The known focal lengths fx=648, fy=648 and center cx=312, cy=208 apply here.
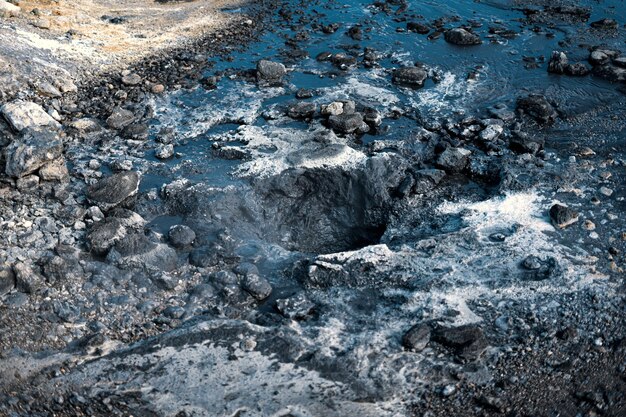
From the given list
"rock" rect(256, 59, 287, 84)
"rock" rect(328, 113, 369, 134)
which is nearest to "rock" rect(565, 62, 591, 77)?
"rock" rect(328, 113, 369, 134)

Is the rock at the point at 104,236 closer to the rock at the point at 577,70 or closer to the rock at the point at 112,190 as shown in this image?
the rock at the point at 112,190

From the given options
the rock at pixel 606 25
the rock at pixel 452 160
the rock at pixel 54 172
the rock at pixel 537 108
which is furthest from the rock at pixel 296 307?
the rock at pixel 606 25

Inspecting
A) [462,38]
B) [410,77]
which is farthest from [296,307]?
[462,38]

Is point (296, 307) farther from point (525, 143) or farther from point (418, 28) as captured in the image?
point (418, 28)

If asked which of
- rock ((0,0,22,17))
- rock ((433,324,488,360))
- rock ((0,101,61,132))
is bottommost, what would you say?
rock ((433,324,488,360))

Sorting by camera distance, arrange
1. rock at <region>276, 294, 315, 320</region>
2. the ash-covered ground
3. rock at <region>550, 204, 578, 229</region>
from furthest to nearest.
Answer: rock at <region>550, 204, 578, 229</region>, rock at <region>276, 294, 315, 320</region>, the ash-covered ground

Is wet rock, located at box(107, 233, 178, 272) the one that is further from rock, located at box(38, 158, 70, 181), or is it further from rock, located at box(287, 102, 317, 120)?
rock, located at box(287, 102, 317, 120)
